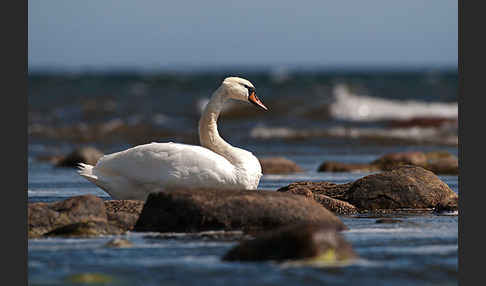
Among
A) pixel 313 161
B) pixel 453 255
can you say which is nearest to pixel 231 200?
pixel 453 255

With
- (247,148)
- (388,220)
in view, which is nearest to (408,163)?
(388,220)

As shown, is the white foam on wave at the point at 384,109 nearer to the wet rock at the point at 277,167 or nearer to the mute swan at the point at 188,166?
the wet rock at the point at 277,167

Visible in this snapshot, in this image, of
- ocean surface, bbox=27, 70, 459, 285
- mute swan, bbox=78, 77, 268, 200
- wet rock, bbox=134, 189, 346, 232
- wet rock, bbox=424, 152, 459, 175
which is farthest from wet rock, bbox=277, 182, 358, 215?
wet rock, bbox=424, 152, 459, 175

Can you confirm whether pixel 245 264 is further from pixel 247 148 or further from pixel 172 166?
pixel 247 148

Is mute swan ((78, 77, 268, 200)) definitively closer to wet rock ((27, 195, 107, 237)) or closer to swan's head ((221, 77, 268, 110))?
swan's head ((221, 77, 268, 110))

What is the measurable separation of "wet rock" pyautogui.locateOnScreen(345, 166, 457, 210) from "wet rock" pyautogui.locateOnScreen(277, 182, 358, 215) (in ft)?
0.64

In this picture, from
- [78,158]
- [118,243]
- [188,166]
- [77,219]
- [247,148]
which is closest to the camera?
[118,243]

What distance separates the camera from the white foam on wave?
3591cm

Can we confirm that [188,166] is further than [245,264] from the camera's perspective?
Yes

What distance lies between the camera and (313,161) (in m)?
18.9

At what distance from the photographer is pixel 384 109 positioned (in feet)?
131

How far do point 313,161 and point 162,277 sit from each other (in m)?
12.6

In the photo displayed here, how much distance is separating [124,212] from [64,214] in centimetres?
74

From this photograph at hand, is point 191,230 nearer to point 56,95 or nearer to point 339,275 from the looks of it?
point 339,275
